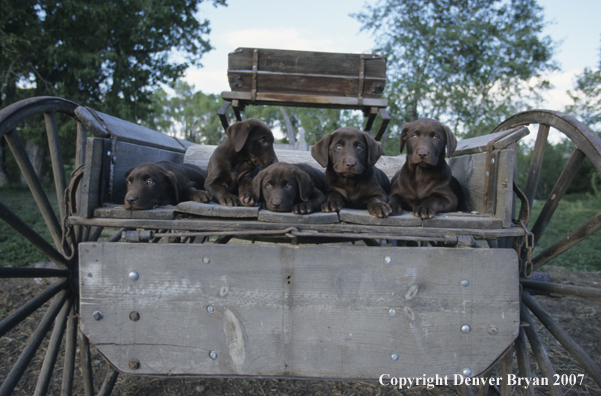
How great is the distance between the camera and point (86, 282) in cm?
224

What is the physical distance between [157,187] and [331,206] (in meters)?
1.21

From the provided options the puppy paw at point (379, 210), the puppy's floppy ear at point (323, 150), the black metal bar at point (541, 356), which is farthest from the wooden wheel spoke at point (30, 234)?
the black metal bar at point (541, 356)

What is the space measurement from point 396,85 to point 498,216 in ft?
59.3

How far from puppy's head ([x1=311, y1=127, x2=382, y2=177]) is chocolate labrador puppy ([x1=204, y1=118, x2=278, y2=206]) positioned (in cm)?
49

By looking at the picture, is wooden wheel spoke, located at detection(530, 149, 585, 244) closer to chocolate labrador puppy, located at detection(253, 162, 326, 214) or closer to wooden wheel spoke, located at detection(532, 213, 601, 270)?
wooden wheel spoke, located at detection(532, 213, 601, 270)

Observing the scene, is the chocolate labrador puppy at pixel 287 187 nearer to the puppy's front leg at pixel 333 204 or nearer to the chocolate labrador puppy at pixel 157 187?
the puppy's front leg at pixel 333 204

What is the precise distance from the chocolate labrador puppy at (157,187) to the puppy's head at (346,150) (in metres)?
0.99

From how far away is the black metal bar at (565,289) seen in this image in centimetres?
232

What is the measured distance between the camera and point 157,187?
9.16 feet

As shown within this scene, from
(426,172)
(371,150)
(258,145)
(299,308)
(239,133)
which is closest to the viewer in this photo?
(299,308)

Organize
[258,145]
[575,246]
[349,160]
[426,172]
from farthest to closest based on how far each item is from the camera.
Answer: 1. [575,246]
2. [258,145]
3. [426,172]
4. [349,160]

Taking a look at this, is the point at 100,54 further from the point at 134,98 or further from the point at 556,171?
→ the point at 556,171

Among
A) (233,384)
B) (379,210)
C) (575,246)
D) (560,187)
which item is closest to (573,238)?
(560,187)

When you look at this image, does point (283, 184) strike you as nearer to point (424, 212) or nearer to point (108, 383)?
point (424, 212)
